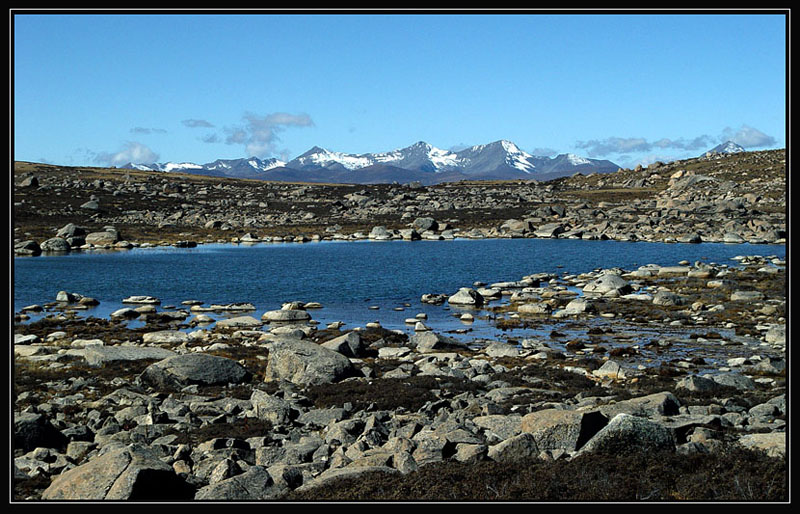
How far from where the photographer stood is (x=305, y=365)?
1067 inches

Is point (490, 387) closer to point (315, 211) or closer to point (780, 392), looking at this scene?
point (780, 392)

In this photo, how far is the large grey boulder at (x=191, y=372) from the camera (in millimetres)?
26219

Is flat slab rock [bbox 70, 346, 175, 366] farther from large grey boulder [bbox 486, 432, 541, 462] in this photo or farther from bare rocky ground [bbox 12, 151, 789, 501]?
large grey boulder [bbox 486, 432, 541, 462]

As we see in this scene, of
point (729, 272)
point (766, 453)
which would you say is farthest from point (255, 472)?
point (729, 272)

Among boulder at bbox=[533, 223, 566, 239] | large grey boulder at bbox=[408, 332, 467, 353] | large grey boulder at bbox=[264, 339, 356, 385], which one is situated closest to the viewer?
large grey boulder at bbox=[264, 339, 356, 385]

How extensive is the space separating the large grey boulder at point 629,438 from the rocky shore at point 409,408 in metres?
0.05

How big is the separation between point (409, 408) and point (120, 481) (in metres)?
10.9

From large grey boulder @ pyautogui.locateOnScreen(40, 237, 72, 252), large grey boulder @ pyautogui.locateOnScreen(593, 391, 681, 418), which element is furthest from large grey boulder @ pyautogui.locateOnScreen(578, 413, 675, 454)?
large grey boulder @ pyautogui.locateOnScreen(40, 237, 72, 252)

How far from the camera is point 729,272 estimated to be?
64250 millimetres

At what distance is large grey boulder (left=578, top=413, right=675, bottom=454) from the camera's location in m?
14.8

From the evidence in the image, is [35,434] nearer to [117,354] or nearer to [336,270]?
[117,354]

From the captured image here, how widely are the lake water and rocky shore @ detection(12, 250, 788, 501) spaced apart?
6864 millimetres

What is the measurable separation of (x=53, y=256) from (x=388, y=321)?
6239cm

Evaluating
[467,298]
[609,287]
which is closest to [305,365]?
[467,298]
